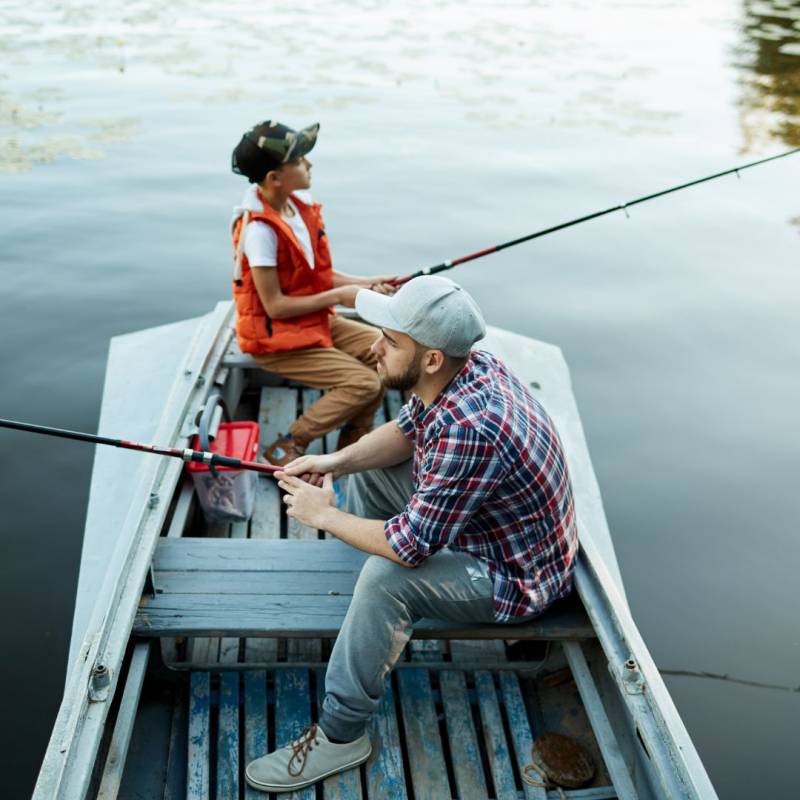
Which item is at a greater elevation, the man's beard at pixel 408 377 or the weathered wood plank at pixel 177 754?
the man's beard at pixel 408 377

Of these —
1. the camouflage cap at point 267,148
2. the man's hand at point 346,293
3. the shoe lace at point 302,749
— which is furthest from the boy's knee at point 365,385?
the shoe lace at point 302,749

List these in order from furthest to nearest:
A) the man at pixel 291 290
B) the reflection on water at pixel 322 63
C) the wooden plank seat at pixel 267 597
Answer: the reflection on water at pixel 322 63 → the man at pixel 291 290 → the wooden plank seat at pixel 267 597

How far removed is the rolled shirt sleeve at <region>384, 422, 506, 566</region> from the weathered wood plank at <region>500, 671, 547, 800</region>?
34.7 inches

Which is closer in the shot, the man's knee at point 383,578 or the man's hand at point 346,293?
the man's knee at point 383,578

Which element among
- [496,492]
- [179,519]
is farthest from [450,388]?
[179,519]

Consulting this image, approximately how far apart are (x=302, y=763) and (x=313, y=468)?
3.18 ft

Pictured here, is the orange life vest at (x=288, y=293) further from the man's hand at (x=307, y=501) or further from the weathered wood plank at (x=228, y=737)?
the weathered wood plank at (x=228, y=737)

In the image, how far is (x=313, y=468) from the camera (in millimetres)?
3189

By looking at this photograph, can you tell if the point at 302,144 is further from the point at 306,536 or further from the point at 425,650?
the point at 425,650

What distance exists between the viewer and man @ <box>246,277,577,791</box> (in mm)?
2512

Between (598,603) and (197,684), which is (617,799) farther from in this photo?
(197,684)

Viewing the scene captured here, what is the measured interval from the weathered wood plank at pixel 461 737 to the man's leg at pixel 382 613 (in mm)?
386

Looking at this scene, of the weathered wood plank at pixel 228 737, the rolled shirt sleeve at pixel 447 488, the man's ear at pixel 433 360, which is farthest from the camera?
the weathered wood plank at pixel 228 737

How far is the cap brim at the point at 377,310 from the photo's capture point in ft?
8.57
